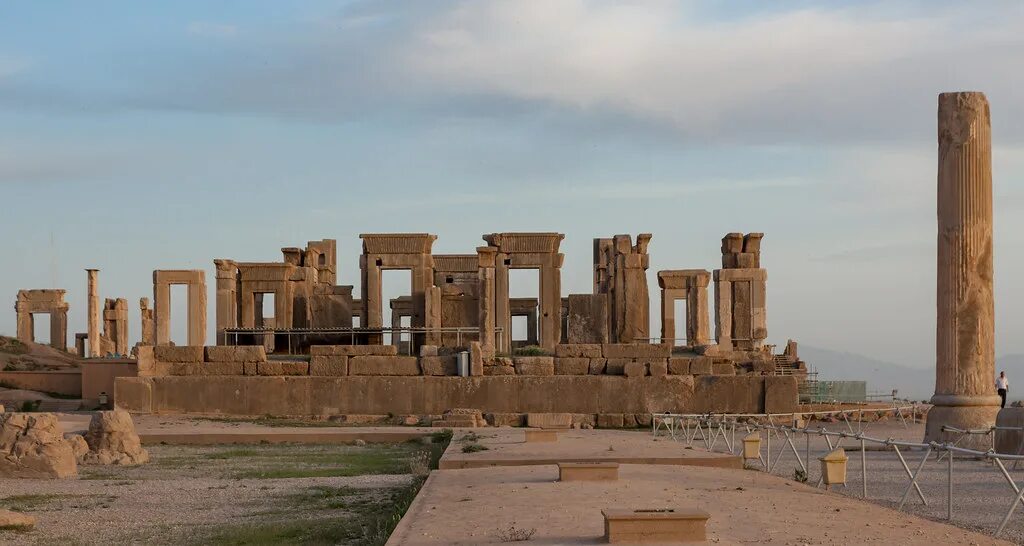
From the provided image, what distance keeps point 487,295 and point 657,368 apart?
6258 mm

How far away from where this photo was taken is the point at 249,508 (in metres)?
14.8

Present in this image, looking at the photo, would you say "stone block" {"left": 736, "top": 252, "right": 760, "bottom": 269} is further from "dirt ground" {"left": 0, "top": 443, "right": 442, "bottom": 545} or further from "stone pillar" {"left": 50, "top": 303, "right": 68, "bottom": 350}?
"stone pillar" {"left": 50, "top": 303, "right": 68, "bottom": 350}

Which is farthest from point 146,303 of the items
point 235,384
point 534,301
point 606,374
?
point 606,374

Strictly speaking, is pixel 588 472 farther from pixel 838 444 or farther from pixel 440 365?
pixel 440 365

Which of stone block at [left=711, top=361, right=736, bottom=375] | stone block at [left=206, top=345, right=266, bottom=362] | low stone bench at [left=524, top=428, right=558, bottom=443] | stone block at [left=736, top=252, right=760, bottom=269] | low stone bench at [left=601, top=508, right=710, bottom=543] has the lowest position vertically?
low stone bench at [left=524, top=428, right=558, bottom=443]

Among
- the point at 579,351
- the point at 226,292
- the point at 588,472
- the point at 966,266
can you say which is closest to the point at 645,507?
the point at 588,472

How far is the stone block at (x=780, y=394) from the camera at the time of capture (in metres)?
28.4

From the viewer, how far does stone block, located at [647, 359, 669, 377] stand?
2899 cm

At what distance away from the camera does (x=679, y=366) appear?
29.1 meters

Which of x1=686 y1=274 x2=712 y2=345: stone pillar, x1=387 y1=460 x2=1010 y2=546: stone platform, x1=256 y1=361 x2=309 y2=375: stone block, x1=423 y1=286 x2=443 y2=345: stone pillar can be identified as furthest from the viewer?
x1=686 y1=274 x2=712 y2=345: stone pillar

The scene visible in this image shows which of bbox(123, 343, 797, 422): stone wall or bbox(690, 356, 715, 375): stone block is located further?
bbox(690, 356, 715, 375): stone block

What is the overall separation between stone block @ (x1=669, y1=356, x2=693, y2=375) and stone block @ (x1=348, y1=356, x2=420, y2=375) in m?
5.60

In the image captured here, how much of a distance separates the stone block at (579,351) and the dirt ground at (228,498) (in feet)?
25.5

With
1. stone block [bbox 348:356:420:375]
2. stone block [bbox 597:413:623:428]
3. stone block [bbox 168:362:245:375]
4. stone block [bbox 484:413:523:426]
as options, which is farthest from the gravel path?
stone block [bbox 168:362:245:375]
